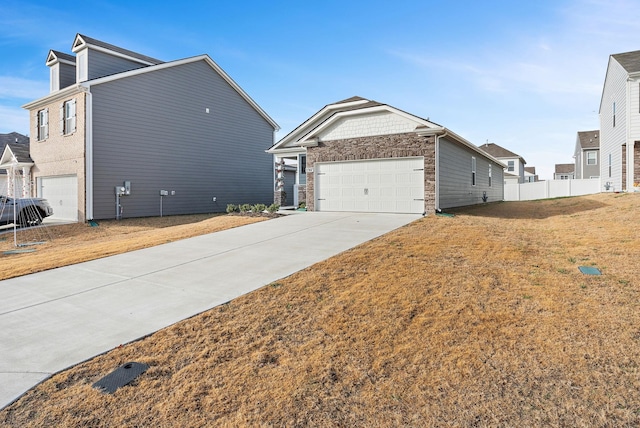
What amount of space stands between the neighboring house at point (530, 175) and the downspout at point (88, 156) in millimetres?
55701

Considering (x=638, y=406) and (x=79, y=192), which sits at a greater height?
(x=79, y=192)

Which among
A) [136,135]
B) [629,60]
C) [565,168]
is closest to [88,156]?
[136,135]

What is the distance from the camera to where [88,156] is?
49.7 ft

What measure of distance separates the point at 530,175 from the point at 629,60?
136ft

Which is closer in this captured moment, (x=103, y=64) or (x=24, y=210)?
(x=24, y=210)

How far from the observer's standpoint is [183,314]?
4488 millimetres

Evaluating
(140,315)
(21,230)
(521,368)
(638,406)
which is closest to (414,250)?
(521,368)

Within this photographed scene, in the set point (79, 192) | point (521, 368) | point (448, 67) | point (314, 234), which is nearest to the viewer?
point (521, 368)

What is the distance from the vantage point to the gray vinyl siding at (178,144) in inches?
625

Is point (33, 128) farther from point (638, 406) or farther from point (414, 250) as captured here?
point (638, 406)

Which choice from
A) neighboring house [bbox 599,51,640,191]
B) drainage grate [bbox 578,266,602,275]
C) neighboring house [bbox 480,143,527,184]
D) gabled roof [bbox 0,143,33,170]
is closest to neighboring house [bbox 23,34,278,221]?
gabled roof [bbox 0,143,33,170]

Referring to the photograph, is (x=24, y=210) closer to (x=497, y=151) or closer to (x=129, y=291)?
(x=129, y=291)

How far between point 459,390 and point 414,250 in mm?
4166

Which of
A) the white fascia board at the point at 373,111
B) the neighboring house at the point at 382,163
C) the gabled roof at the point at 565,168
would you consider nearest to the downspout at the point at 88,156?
the neighboring house at the point at 382,163
